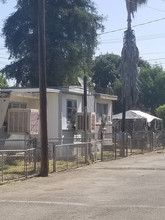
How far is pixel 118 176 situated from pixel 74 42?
18.8m

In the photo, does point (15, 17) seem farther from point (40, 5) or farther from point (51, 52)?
point (40, 5)

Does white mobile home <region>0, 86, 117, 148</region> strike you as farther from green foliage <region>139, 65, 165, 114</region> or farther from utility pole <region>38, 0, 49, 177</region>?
green foliage <region>139, 65, 165, 114</region>

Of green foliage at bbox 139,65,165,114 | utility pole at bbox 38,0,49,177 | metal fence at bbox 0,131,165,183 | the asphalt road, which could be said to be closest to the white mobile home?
metal fence at bbox 0,131,165,183

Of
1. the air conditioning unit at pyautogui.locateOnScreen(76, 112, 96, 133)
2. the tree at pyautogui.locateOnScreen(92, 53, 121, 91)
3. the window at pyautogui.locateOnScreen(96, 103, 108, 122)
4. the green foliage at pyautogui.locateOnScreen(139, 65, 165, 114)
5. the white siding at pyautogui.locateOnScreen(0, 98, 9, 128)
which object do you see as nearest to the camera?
the white siding at pyautogui.locateOnScreen(0, 98, 9, 128)

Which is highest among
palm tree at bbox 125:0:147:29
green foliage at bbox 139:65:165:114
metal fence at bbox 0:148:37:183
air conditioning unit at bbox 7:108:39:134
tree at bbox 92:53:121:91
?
palm tree at bbox 125:0:147:29

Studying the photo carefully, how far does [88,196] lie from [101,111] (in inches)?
723

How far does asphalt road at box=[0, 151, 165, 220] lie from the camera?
9.38m

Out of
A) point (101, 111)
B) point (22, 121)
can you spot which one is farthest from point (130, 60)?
point (22, 121)

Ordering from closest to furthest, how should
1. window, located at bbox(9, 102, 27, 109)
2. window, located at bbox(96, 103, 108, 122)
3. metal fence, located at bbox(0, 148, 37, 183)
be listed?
metal fence, located at bbox(0, 148, 37, 183) < window, located at bbox(9, 102, 27, 109) < window, located at bbox(96, 103, 108, 122)

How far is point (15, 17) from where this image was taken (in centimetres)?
3381

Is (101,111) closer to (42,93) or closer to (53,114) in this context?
(53,114)

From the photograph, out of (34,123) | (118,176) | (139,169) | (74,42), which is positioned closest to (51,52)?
(74,42)

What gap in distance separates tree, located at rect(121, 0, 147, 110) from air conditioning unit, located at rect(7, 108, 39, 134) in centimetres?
2256

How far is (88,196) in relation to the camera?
1185 cm
